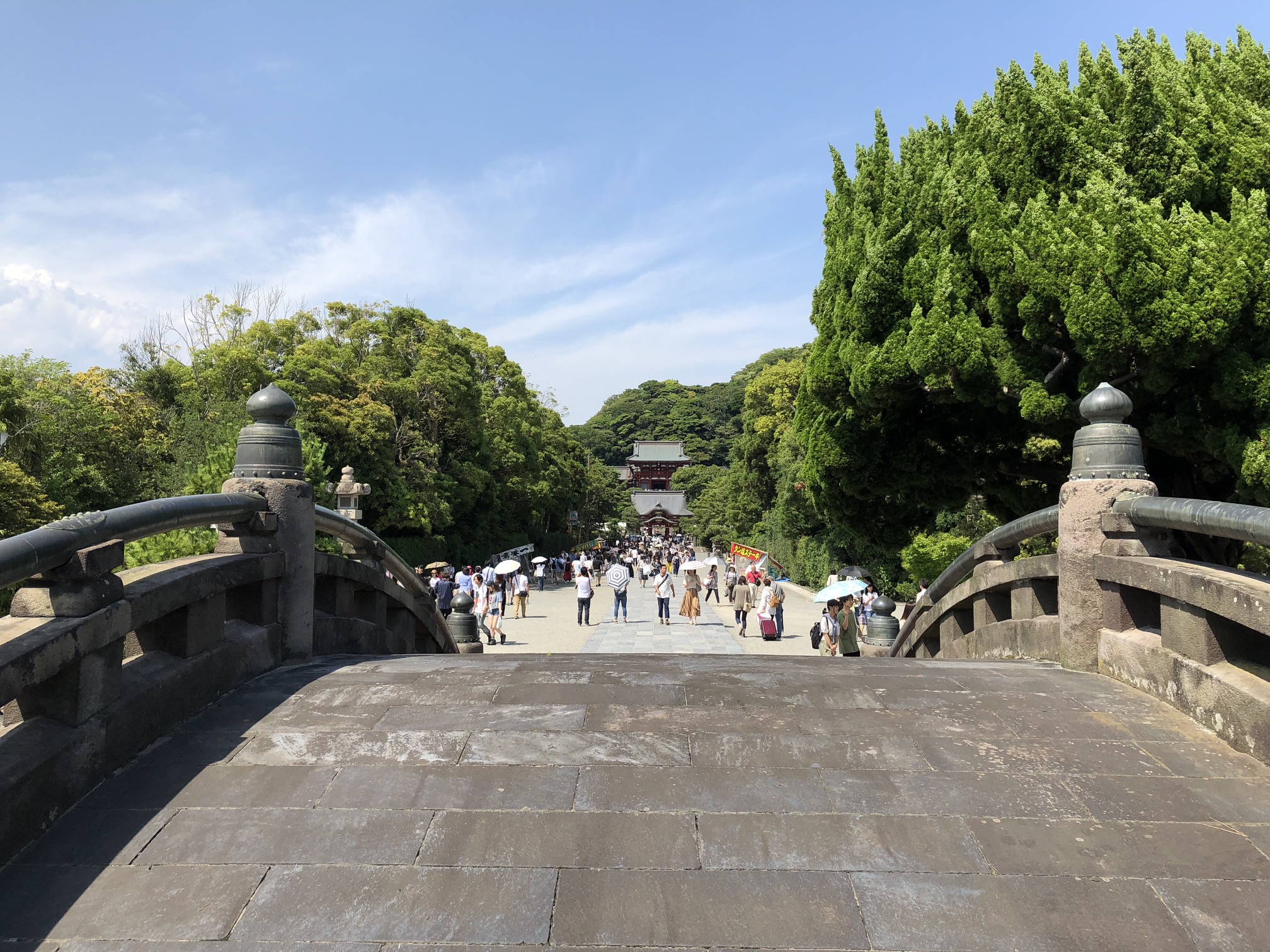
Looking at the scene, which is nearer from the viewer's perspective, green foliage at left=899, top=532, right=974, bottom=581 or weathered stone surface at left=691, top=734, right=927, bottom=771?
weathered stone surface at left=691, top=734, right=927, bottom=771

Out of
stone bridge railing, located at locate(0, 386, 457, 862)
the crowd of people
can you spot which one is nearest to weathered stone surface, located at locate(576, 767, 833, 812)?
stone bridge railing, located at locate(0, 386, 457, 862)

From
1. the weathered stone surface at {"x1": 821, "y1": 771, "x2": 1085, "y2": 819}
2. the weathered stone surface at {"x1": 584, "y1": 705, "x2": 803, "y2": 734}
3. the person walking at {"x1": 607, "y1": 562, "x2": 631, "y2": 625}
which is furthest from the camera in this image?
the person walking at {"x1": 607, "y1": 562, "x2": 631, "y2": 625}

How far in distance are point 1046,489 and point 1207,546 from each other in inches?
93.9

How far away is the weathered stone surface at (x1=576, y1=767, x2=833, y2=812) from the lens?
2918 millimetres

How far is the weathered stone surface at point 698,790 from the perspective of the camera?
2918 millimetres

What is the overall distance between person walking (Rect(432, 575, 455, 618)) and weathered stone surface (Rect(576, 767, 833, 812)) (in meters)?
14.2

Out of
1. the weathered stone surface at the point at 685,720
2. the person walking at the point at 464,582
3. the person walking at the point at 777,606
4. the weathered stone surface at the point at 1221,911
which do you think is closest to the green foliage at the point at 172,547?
the person walking at the point at 464,582

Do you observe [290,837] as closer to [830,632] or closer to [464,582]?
[830,632]

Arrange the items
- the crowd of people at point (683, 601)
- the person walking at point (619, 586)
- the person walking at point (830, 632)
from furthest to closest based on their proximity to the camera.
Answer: the person walking at point (619, 586)
the person walking at point (830, 632)
the crowd of people at point (683, 601)

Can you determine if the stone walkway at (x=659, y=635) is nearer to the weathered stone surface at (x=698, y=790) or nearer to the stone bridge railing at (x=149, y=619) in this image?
the stone bridge railing at (x=149, y=619)

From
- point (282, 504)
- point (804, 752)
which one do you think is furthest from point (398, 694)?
point (804, 752)

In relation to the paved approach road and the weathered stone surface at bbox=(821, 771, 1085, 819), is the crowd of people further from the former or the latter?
the weathered stone surface at bbox=(821, 771, 1085, 819)

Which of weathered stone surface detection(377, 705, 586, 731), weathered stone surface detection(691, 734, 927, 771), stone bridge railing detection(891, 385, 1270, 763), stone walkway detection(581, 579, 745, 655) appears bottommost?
stone walkway detection(581, 579, 745, 655)

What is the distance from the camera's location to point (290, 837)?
108 inches
